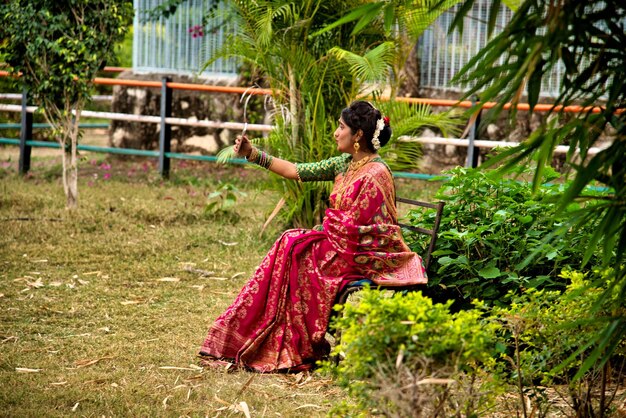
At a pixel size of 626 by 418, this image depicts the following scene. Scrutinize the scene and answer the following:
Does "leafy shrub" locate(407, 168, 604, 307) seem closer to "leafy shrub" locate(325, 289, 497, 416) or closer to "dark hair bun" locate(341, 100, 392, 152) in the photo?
"dark hair bun" locate(341, 100, 392, 152)

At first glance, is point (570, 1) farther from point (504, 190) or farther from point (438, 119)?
point (438, 119)

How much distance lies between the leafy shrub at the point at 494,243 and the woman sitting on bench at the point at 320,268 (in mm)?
253

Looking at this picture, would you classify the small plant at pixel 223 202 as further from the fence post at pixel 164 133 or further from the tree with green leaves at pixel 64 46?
the fence post at pixel 164 133

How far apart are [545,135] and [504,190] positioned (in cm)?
222

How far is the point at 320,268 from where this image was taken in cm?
485

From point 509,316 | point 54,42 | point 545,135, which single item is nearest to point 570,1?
point 545,135

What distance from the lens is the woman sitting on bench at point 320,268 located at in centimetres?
479

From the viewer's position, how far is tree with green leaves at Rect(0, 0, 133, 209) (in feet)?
29.7

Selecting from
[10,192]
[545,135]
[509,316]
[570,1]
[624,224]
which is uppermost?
[570,1]

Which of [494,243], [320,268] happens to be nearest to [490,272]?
[494,243]

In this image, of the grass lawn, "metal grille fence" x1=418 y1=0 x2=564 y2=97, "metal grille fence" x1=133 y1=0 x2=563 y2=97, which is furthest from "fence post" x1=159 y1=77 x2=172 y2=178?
"metal grille fence" x1=418 y1=0 x2=564 y2=97

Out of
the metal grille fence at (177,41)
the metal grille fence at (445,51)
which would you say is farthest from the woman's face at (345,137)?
the metal grille fence at (177,41)

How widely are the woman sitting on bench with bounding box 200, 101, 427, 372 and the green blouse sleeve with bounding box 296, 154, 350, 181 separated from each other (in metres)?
0.12

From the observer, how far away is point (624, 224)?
2.91 metres
